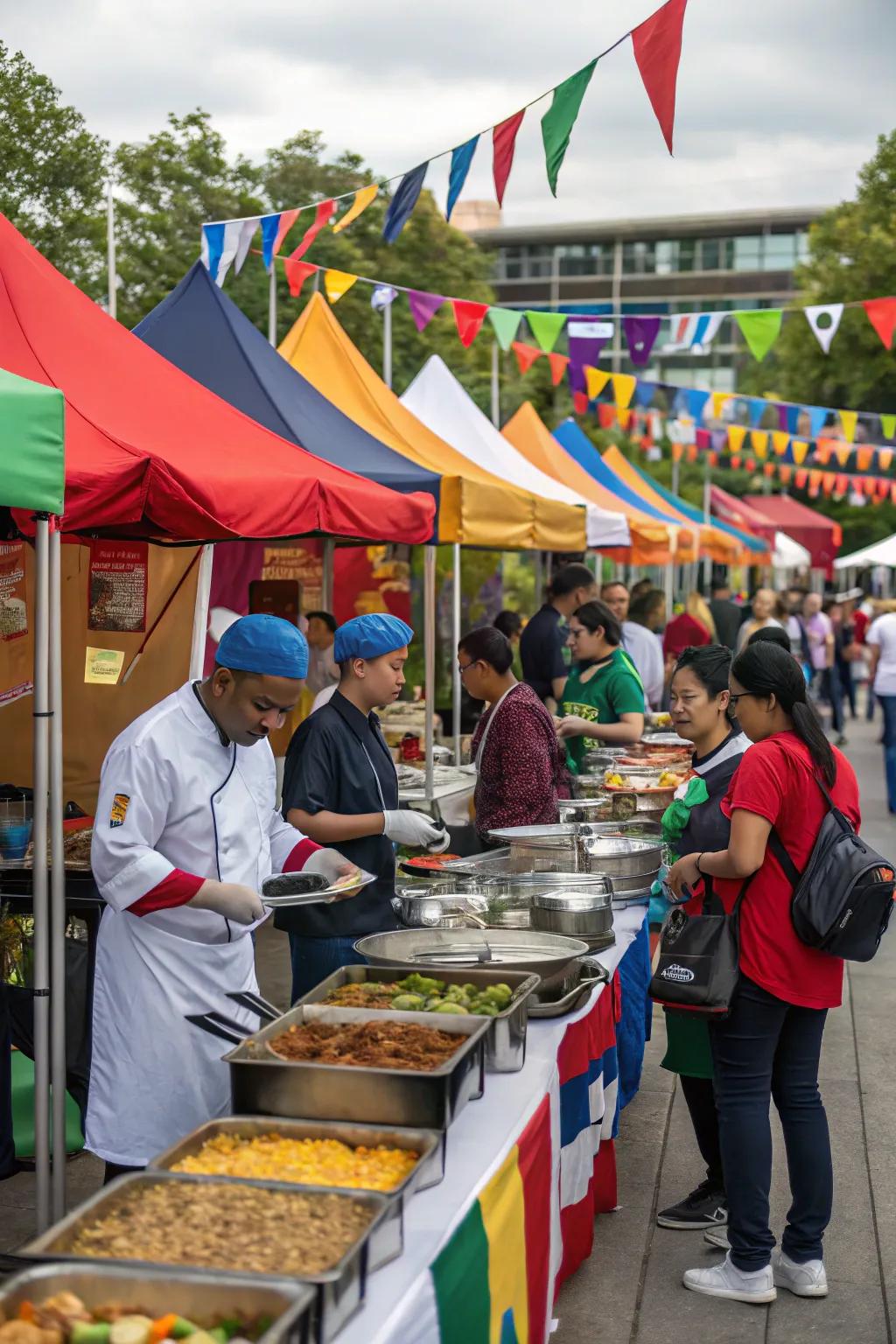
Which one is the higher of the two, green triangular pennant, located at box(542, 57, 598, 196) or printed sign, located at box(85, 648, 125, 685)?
green triangular pennant, located at box(542, 57, 598, 196)

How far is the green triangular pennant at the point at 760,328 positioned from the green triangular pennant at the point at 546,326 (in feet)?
5.16

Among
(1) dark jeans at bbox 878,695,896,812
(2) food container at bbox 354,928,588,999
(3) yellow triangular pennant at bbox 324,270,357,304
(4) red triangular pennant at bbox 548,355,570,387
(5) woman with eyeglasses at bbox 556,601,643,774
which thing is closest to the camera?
(2) food container at bbox 354,928,588,999

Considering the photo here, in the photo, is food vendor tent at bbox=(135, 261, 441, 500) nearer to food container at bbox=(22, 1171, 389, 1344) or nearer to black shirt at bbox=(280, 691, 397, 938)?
black shirt at bbox=(280, 691, 397, 938)

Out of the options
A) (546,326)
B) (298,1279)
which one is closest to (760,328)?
(546,326)

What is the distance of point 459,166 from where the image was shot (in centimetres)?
791

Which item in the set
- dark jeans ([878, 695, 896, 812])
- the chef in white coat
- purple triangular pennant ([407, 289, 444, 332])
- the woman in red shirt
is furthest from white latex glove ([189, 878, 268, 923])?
dark jeans ([878, 695, 896, 812])

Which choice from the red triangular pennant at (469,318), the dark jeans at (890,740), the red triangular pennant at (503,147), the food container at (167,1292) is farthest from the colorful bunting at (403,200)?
the food container at (167,1292)

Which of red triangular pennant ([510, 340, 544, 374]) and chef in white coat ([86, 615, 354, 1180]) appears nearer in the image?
chef in white coat ([86, 615, 354, 1180])

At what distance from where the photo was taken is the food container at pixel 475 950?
3445mm

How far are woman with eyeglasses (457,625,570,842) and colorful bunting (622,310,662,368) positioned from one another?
300 inches

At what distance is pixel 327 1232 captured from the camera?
2.03m

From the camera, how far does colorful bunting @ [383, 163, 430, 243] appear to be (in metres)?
8.23

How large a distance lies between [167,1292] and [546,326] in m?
11.0

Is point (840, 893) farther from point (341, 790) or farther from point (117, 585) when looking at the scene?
point (117, 585)
